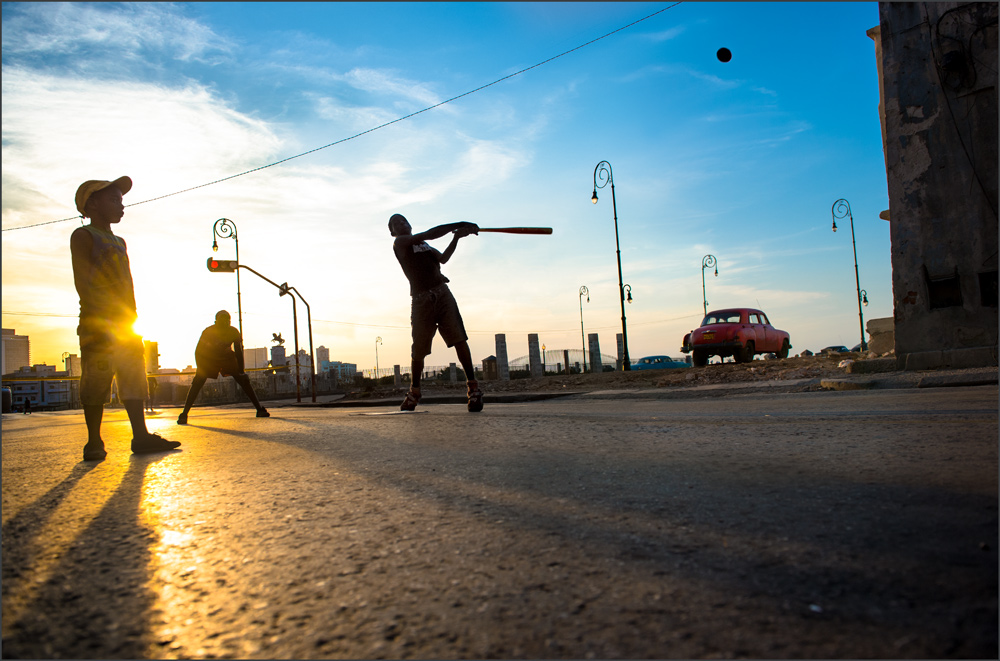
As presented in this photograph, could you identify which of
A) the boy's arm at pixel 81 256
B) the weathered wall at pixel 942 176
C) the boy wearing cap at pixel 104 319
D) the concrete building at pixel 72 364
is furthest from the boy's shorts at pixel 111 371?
the concrete building at pixel 72 364

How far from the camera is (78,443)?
18.8 ft

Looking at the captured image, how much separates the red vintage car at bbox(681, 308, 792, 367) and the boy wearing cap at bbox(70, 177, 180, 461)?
1657 centimetres

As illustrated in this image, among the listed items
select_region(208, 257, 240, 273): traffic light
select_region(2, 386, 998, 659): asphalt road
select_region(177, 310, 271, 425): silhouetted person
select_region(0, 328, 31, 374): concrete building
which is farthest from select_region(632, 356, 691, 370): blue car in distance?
select_region(0, 328, 31, 374): concrete building

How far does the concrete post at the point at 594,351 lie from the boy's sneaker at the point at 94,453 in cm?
3565

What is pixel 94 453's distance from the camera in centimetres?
420

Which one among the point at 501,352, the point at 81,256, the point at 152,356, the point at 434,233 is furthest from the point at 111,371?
the point at 501,352

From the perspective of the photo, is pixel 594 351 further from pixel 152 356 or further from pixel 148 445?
pixel 148 445

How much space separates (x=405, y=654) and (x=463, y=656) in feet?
0.34

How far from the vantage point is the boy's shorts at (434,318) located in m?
7.35

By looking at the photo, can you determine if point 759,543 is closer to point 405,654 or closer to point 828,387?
point 405,654

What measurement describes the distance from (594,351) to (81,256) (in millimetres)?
35893

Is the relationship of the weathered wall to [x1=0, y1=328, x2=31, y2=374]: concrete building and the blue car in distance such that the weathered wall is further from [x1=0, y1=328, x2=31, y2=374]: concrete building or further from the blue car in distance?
[x1=0, y1=328, x2=31, y2=374]: concrete building

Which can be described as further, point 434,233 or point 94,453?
point 434,233

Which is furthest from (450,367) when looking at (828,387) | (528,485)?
(528,485)
